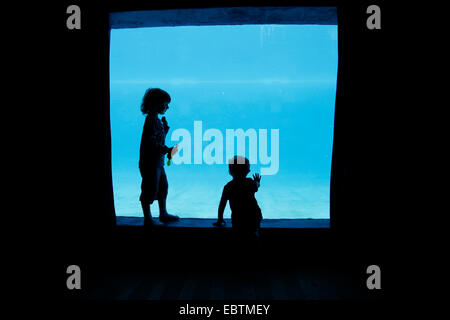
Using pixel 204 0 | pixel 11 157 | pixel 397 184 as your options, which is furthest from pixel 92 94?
pixel 397 184

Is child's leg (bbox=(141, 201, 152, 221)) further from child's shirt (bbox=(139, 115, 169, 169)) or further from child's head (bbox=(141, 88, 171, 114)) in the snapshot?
child's head (bbox=(141, 88, 171, 114))

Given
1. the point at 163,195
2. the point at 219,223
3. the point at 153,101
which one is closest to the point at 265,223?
the point at 219,223

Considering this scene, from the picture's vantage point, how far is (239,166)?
7.86 feet

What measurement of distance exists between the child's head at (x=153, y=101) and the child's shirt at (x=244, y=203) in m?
1.03

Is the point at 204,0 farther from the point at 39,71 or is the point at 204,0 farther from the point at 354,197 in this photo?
the point at 354,197

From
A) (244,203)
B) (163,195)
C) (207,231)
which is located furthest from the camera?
(163,195)

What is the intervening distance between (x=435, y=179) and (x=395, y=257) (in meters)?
0.73

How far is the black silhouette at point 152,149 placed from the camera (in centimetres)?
252

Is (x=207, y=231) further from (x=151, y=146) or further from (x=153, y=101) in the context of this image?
(x=153, y=101)

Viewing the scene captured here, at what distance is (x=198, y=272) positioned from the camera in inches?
98.3

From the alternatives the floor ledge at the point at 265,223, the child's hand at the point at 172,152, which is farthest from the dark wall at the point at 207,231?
the child's hand at the point at 172,152

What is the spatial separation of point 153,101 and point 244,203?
1.30 metres

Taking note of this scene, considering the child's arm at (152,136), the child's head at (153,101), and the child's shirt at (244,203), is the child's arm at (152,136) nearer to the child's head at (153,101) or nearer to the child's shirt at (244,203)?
the child's head at (153,101)

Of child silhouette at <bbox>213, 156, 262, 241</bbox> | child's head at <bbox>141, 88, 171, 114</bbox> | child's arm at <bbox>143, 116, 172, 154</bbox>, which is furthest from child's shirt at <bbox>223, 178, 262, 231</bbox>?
child's head at <bbox>141, 88, 171, 114</bbox>
